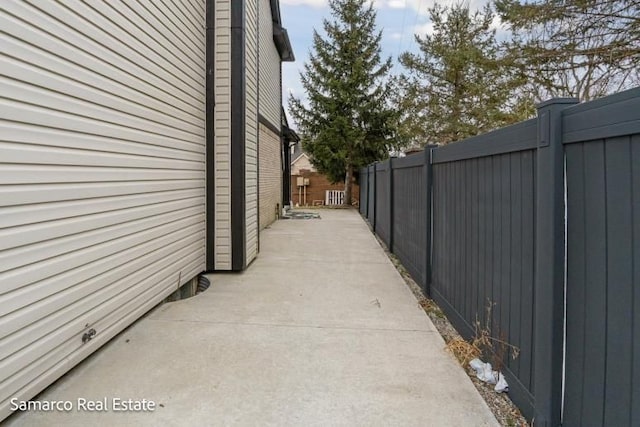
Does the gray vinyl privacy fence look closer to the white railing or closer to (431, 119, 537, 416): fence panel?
(431, 119, 537, 416): fence panel

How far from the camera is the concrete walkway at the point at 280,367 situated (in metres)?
2.21

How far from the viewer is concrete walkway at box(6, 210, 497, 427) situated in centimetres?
221

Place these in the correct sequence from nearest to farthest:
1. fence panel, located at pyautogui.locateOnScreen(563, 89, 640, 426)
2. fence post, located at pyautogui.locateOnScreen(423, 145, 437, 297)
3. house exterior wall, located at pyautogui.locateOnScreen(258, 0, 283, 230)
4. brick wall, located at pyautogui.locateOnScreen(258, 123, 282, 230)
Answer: fence panel, located at pyautogui.locateOnScreen(563, 89, 640, 426), fence post, located at pyautogui.locateOnScreen(423, 145, 437, 297), house exterior wall, located at pyautogui.locateOnScreen(258, 0, 283, 230), brick wall, located at pyautogui.locateOnScreen(258, 123, 282, 230)

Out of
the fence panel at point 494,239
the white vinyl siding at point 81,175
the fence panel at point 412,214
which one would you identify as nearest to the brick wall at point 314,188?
the fence panel at point 412,214

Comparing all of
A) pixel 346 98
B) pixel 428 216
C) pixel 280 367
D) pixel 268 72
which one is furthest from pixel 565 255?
pixel 346 98

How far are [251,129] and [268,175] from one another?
210 inches

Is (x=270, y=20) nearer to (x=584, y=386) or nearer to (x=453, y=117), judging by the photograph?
(x=453, y=117)

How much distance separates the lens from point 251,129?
598 cm

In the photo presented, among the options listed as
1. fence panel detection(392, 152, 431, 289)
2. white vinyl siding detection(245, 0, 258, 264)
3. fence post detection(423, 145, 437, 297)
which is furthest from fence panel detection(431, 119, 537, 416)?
white vinyl siding detection(245, 0, 258, 264)

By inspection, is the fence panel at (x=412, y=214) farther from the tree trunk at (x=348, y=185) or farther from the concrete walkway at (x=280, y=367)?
the tree trunk at (x=348, y=185)

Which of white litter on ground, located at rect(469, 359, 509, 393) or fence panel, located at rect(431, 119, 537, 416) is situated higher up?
fence panel, located at rect(431, 119, 537, 416)

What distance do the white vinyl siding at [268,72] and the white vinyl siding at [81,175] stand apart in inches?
233

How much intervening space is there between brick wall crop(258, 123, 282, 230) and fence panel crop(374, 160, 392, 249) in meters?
2.62

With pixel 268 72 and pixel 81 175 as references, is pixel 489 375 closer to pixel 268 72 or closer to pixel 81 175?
pixel 81 175
